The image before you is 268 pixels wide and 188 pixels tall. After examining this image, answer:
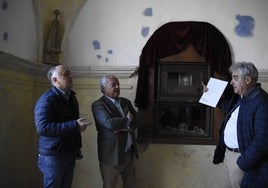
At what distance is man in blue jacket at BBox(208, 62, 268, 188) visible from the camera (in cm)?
224

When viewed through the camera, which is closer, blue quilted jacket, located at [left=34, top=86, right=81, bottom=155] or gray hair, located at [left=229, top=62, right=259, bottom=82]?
blue quilted jacket, located at [left=34, top=86, right=81, bottom=155]

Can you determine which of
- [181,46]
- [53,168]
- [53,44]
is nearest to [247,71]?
[181,46]

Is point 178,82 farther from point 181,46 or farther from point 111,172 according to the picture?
point 111,172

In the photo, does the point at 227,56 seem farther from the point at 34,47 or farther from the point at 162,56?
the point at 34,47

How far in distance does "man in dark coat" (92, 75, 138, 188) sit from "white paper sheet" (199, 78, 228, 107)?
0.65 metres

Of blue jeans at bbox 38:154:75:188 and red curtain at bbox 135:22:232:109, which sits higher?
red curtain at bbox 135:22:232:109

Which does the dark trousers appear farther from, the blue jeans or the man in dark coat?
the blue jeans

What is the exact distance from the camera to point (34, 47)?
3.64m

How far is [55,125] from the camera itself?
226cm

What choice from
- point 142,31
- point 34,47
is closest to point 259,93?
point 142,31

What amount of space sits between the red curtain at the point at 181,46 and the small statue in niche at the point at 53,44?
0.91 m

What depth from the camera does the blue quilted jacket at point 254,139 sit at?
7.30 feet

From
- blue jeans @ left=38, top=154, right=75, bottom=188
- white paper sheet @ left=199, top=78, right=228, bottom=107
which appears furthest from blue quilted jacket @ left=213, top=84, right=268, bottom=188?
blue jeans @ left=38, top=154, right=75, bottom=188

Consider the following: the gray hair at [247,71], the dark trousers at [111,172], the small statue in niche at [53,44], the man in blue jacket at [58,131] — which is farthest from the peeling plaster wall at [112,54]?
the gray hair at [247,71]
